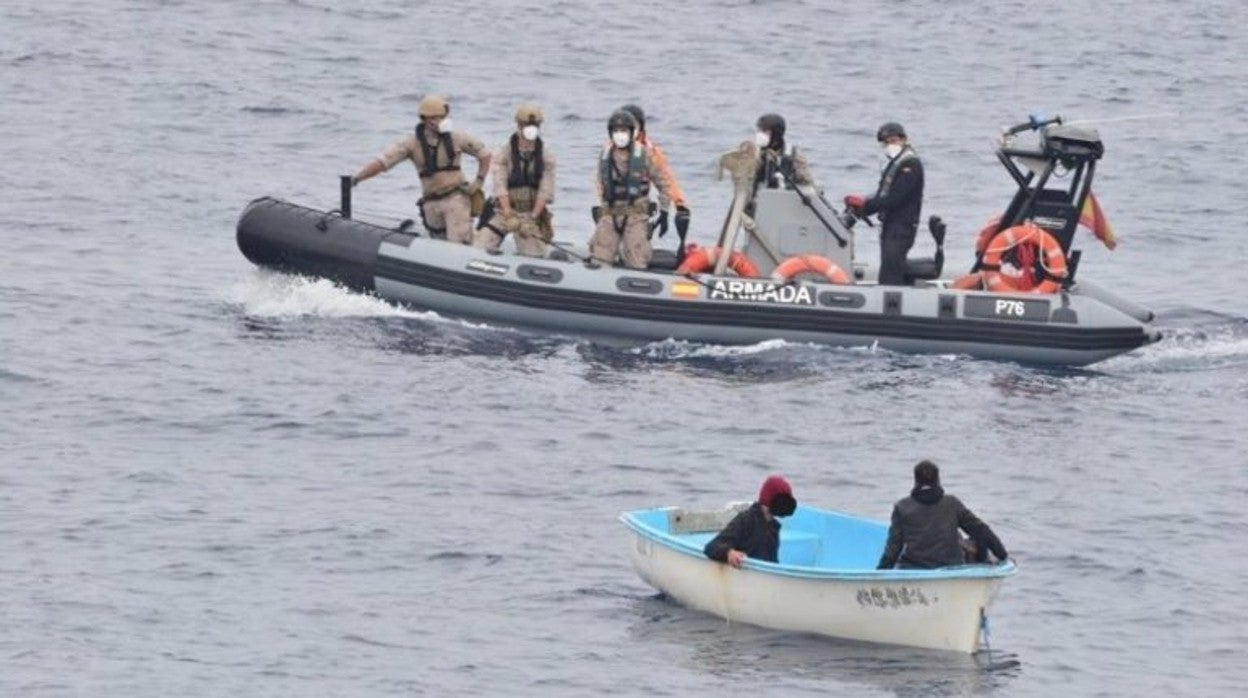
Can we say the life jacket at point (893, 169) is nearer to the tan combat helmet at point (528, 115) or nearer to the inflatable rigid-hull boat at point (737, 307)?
the inflatable rigid-hull boat at point (737, 307)

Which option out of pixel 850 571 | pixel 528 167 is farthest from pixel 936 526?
pixel 528 167

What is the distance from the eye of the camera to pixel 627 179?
29594 millimetres

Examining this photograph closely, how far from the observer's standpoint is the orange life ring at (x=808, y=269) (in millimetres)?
29469

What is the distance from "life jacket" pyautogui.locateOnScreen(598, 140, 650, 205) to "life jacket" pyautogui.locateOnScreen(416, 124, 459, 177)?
5.18 ft

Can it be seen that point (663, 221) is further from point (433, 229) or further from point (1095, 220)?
point (1095, 220)

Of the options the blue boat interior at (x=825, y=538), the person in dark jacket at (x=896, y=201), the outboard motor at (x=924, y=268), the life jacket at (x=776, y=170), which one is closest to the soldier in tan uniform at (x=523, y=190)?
the life jacket at (x=776, y=170)

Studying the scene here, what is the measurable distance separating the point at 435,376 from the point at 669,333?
8.20 feet

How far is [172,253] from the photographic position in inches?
1359

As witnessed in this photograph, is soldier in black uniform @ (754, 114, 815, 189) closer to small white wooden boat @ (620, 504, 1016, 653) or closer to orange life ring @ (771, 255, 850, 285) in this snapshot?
orange life ring @ (771, 255, 850, 285)

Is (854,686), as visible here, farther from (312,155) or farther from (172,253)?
(312,155)

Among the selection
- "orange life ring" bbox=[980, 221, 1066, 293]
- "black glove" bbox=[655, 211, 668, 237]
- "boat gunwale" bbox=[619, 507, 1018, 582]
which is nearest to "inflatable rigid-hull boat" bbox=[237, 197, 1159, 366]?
"orange life ring" bbox=[980, 221, 1066, 293]

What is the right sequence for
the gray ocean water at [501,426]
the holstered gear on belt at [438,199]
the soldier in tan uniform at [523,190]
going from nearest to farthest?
the gray ocean water at [501,426], the soldier in tan uniform at [523,190], the holstered gear on belt at [438,199]

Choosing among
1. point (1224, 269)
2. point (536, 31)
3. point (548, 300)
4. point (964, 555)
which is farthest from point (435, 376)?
point (536, 31)

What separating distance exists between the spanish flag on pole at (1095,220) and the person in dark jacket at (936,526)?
957cm
